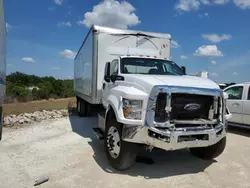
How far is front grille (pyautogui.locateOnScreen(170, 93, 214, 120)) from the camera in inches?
154

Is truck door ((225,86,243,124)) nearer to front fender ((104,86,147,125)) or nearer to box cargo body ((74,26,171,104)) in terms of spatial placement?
box cargo body ((74,26,171,104))

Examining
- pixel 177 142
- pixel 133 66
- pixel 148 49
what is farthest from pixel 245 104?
pixel 177 142

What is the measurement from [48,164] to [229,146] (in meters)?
4.85

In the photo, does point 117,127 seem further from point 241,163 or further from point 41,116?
point 41,116

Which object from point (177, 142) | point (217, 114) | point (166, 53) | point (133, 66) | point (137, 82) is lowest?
point (177, 142)

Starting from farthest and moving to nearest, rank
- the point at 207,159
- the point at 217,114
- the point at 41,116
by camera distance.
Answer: the point at 41,116
the point at 207,159
the point at 217,114

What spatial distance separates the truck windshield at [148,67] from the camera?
18.3 ft

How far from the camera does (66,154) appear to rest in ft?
17.4

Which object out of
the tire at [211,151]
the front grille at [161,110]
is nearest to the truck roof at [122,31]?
the front grille at [161,110]

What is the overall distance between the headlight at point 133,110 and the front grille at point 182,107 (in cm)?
30

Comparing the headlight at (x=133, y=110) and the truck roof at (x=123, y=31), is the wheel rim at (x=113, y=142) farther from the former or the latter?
the truck roof at (x=123, y=31)

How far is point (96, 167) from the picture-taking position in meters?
4.53

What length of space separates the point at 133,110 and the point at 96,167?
5.11 ft

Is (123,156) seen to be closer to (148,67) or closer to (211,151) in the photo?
(211,151)
